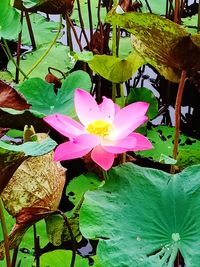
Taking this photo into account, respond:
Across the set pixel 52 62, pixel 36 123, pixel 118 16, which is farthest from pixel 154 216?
pixel 52 62

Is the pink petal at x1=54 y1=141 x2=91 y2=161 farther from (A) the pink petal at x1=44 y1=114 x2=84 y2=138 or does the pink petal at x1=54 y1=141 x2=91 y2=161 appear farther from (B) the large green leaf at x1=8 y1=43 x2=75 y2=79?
(B) the large green leaf at x1=8 y1=43 x2=75 y2=79

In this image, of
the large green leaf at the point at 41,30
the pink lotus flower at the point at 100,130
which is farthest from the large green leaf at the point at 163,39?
the large green leaf at the point at 41,30

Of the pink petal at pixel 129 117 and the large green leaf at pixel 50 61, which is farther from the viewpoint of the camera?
the large green leaf at pixel 50 61

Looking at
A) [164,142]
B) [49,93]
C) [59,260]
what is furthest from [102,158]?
[164,142]

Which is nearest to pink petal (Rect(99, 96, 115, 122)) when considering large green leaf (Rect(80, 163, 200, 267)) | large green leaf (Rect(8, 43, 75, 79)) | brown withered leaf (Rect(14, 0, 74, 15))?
large green leaf (Rect(80, 163, 200, 267))

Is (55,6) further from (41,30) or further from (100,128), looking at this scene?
(100,128)

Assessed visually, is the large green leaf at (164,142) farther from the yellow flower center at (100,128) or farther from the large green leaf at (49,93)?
the yellow flower center at (100,128)
